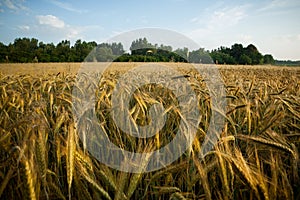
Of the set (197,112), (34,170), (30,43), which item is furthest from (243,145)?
(30,43)

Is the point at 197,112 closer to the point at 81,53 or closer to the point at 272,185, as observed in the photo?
the point at 272,185

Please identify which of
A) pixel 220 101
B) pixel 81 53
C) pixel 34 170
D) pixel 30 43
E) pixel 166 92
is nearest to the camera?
pixel 34 170

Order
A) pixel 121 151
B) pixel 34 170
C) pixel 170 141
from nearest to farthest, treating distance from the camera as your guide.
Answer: pixel 34 170 < pixel 121 151 < pixel 170 141

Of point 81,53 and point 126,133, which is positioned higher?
point 81,53

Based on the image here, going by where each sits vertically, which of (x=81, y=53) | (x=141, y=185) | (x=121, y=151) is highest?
(x=81, y=53)

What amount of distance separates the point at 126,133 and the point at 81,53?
156 feet

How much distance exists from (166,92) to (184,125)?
1643 mm

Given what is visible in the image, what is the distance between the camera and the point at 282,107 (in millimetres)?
1899

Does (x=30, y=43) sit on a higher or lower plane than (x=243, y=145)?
higher

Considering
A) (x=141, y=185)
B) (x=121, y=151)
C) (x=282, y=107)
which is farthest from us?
(x=282, y=107)

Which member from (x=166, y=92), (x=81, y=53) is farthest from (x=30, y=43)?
(x=166, y=92)

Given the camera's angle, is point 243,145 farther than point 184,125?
Yes

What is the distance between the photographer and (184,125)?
4.08 feet

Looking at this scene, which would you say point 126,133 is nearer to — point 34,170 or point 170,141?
point 170,141
